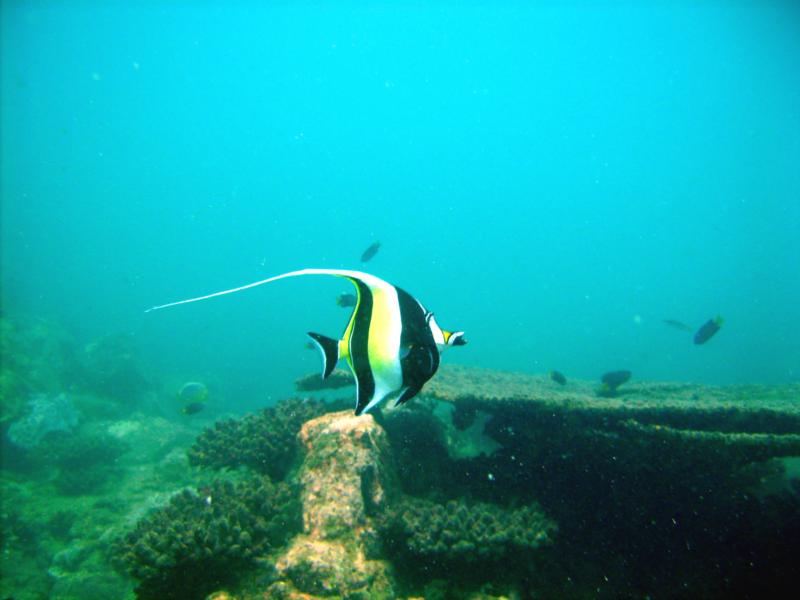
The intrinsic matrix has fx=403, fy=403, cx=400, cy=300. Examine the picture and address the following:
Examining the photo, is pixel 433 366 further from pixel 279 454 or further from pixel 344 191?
pixel 344 191

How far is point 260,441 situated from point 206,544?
1.88 metres

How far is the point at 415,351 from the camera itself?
1.04 meters

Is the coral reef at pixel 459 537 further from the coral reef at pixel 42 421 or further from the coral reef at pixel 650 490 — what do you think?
the coral reef at pixel 42 421

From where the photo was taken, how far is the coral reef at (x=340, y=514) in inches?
126

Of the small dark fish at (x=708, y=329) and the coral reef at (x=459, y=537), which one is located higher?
the small dark fish at (x=708, y=329)

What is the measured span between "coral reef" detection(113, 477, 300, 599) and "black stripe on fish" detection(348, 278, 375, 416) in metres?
3.40

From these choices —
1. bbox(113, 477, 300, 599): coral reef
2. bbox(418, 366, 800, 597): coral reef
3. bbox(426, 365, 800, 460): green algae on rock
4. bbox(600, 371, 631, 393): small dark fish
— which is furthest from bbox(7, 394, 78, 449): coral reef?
bbox(600, 371, 631, 393): small dark fish

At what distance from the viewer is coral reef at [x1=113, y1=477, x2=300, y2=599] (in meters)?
3.43

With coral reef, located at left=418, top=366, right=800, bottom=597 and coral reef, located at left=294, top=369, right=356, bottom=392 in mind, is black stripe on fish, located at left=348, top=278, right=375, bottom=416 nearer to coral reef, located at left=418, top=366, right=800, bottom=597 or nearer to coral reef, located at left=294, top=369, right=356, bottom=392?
coral reef, located at left=418, top=366, right=800, bottom=597

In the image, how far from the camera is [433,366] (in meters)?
1.08

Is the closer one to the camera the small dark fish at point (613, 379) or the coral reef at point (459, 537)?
the coral reef at point (459, 537)

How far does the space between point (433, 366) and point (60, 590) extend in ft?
29.4

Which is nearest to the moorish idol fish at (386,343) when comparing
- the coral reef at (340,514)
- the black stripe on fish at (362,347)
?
the black stripe on fish at (362,347)

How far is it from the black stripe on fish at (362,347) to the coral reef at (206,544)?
340 centimetres
